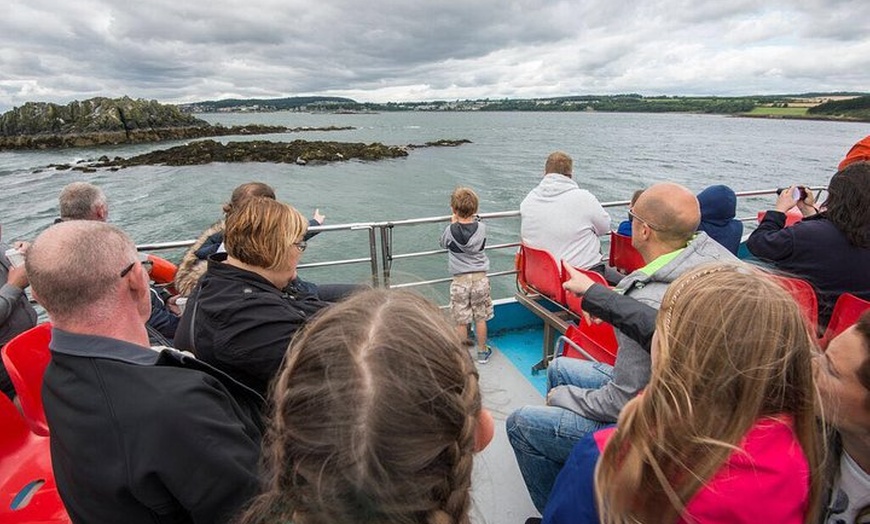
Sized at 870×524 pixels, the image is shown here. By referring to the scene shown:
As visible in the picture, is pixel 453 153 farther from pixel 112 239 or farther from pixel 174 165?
pixel 112 239

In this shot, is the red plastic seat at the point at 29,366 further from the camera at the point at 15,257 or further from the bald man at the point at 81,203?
the bald man at the point at 81,203

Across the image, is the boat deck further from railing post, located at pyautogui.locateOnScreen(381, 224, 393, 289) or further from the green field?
the green field

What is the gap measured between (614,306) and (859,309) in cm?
156

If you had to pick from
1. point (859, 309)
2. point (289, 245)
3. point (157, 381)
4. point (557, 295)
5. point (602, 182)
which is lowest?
point (602, 182)

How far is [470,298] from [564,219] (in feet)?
3.43

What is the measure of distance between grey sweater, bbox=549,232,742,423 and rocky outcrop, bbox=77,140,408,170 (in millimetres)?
32471

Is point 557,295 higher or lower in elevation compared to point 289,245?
lower

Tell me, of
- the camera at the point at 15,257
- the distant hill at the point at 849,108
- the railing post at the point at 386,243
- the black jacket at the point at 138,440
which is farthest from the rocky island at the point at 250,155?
the distant hill at the point at 849,108

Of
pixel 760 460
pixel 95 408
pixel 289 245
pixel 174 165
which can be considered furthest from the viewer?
pixel 174 165

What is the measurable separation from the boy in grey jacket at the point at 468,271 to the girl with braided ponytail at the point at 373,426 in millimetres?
2949

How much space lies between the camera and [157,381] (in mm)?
1269

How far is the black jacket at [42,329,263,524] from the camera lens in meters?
1.21

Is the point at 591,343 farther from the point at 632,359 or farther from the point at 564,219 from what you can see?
the point at 564,219

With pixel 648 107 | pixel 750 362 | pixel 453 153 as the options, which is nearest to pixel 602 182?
pixel 453 153
